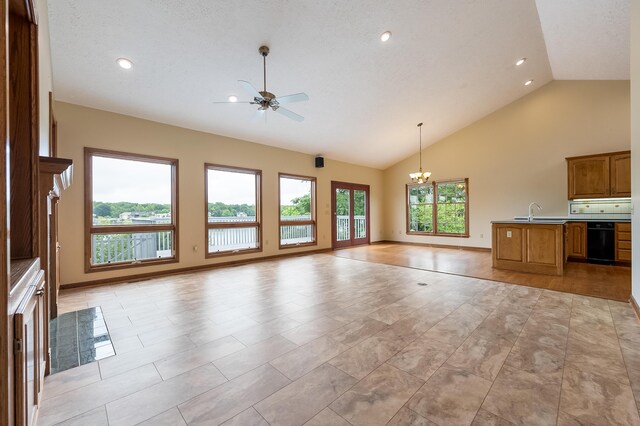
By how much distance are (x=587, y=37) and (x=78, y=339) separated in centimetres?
822

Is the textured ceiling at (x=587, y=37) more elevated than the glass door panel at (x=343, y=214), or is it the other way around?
the textured ceiling at (x=587, y=37)

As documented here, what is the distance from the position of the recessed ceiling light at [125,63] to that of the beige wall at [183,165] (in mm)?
1236

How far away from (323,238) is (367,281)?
368cm

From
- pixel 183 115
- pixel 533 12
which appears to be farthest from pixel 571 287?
pixel 183 115

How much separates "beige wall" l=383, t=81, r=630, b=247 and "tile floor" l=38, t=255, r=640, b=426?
4277 mm

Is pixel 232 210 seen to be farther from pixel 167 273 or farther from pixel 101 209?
pixel 101 209

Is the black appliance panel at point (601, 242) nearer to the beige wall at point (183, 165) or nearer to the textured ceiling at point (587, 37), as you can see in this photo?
the textured ceiling at point (587, 37)

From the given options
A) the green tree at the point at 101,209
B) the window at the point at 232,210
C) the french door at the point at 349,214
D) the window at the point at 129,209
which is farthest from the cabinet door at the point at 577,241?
the green tree at the point at 101,209

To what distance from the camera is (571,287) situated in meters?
3.79

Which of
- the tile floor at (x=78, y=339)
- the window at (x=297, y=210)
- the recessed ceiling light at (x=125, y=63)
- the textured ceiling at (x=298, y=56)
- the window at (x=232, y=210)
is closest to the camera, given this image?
the tile floor at (x=78, y=339)

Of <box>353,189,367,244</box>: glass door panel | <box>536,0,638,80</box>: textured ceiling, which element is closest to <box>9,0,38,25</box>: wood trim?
<box>536,0,638,80</box>: textured ceiling

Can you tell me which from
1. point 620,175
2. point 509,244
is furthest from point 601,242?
point 509,244

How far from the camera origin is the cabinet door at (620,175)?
5.25 metres

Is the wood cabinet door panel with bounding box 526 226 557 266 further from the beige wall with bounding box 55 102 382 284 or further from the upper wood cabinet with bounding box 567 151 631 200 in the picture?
the beige wall with bounding box 55 102 382 284
